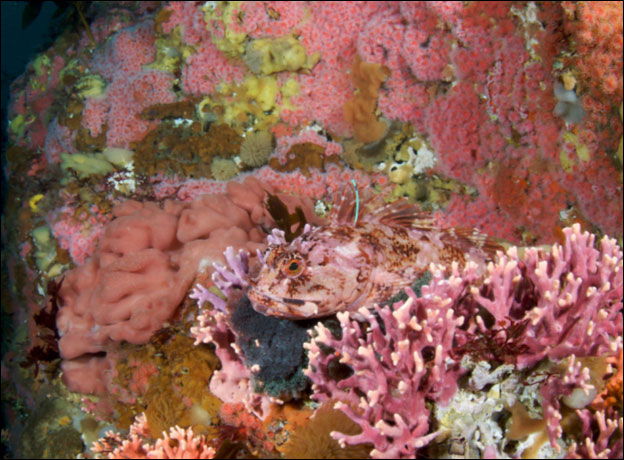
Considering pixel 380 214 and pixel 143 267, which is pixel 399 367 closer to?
pixel 380 214

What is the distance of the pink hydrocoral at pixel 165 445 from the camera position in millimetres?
3115

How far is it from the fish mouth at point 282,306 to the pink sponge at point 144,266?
4.35 feet

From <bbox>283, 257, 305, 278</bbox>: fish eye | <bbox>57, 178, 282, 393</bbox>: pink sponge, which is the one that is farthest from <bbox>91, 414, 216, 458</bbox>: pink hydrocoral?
<bbox>283, 257, 305, 278</bbox>: fish eye

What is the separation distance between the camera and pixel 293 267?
272cm

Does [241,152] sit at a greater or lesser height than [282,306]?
lesser

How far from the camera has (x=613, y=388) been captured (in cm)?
234

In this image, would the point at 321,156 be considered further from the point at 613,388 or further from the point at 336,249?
the point at 613,388

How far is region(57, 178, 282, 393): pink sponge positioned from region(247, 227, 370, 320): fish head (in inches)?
46.9

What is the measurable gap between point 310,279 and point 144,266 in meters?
2.09

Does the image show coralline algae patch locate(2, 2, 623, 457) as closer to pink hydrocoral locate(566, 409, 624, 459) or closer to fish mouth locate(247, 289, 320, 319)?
fish mouth locate(247, 289, 320, 319)

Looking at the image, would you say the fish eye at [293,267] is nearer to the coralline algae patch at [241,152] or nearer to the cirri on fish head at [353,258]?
the cirri on fish head at [353,258]

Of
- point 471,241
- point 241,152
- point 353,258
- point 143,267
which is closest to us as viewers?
point 353,258

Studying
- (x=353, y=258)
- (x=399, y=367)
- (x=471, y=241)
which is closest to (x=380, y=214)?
(x=353, y=258)

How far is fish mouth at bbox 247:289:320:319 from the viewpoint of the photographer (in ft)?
8.54
